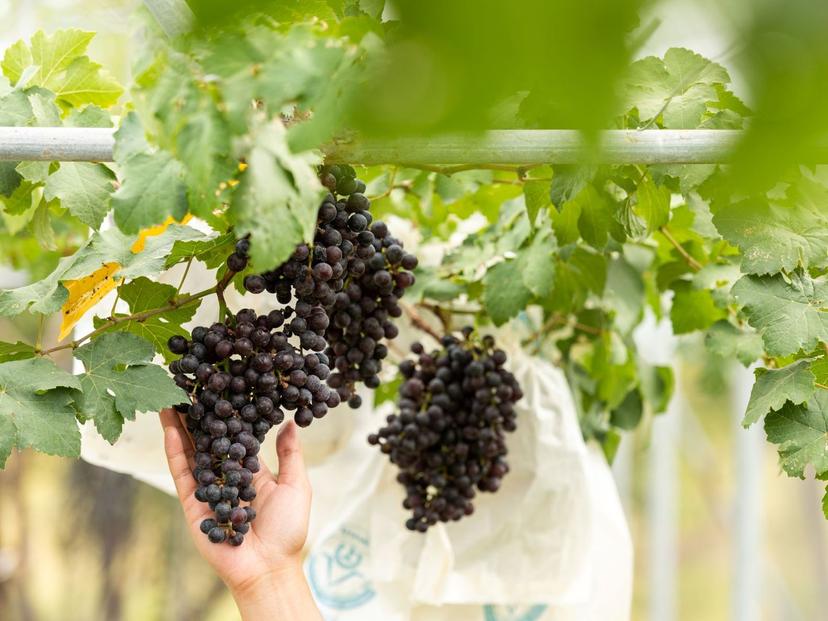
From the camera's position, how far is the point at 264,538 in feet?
3.51

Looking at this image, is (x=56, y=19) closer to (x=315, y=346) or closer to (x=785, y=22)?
(x=315, y=346)

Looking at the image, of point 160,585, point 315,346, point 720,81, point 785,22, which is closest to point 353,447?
point 315,346

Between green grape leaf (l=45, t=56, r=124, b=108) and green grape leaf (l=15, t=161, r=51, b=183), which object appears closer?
green grape leaf (l=15, t=161, r=51, b=183)

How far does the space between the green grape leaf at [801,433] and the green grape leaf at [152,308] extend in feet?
2.13

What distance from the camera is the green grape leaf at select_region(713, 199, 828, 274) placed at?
971 millimetres

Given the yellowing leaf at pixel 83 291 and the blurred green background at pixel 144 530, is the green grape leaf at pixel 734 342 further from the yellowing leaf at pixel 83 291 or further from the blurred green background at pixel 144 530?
the blurred green background at pixel 144 530

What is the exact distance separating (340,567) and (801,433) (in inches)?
34.7

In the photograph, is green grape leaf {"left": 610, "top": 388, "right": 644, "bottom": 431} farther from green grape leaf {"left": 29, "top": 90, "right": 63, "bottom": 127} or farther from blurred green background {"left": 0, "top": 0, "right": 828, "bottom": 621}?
blurred green background {"left": 0, "top": 0, "right": 828, "bottom": 621}

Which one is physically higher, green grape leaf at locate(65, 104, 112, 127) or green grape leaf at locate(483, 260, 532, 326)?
green grape leaf at locate(65, 104, 112, 127)

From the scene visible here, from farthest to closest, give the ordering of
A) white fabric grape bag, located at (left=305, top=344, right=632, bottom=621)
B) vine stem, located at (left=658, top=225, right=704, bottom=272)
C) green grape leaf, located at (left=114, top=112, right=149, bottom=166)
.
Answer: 1. white fabric grape bag, located at (left=305, top=344, right=632, bottom=621)
2. vine stem, located at (left=658, top=225, right=704, bottom=272)
3. green grape leaf, located at (left=114, top=112, right=149, bottom=166)

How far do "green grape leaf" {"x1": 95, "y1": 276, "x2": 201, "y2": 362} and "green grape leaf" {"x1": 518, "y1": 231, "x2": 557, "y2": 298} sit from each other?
48cm

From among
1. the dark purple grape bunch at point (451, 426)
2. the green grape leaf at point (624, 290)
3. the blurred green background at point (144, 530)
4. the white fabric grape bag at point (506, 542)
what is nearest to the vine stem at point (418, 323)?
the dark purple grape bunch at point (451, 426)

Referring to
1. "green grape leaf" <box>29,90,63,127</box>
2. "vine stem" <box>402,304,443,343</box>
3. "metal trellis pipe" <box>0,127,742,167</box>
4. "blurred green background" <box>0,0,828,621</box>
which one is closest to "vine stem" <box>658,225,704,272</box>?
"vine stem" <box>402,304,443,343</box>

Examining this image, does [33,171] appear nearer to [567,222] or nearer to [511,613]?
[567,222]
